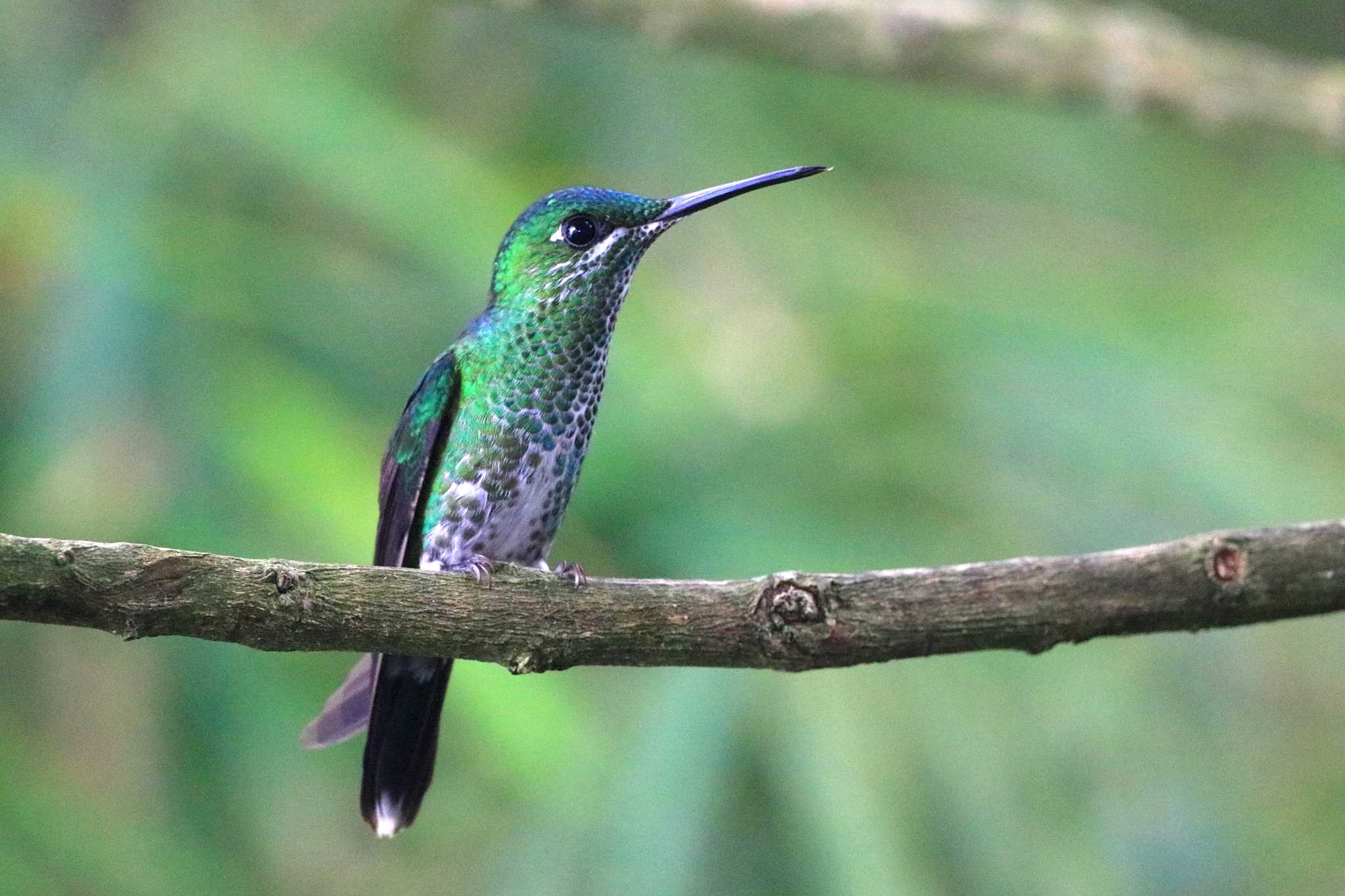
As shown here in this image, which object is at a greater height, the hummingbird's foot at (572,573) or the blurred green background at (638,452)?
the blurred green background at (638,452)

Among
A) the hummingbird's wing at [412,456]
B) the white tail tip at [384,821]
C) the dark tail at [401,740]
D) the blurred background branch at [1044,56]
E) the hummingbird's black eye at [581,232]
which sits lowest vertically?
the white tail tip at [384,821]

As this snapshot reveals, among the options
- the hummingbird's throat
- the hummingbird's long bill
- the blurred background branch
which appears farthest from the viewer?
the blurred background branch

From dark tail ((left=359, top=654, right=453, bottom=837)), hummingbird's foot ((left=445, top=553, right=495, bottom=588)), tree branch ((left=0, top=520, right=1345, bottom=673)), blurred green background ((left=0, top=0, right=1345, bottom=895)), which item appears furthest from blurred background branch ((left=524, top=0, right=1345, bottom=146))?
tree branch ((left=0, top=520, right=1345, bottom=673))

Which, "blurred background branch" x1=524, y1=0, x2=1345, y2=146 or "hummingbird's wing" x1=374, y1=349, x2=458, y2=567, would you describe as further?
"blurred background branch" x1=524, y1=0, x2=1345, y2=146

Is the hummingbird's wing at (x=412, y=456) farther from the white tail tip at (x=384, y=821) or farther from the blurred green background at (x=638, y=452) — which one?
the blurred green background at (x=638, y=452)

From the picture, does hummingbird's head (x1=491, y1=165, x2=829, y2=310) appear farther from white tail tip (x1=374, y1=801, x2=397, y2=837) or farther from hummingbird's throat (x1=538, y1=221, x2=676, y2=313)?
white tail tip (x1=374, y1=801, x2=397, y2=837)

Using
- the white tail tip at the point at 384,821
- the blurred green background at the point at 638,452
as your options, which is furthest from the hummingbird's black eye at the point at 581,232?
the blurred green background at the point at 638,452
